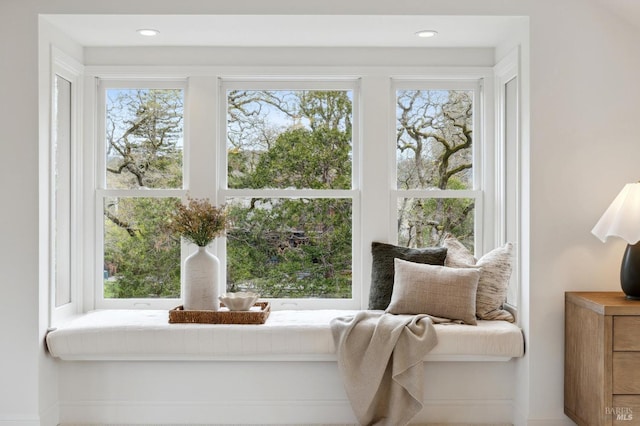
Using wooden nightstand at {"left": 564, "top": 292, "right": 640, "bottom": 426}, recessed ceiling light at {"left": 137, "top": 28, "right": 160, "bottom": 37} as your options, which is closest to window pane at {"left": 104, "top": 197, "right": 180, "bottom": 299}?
recessed ceiling light at {"left": 137, "top": 28, "right": 160, "bottom": 37}

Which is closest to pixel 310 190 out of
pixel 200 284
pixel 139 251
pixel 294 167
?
pixel 294 167

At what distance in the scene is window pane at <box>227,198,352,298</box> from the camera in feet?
13.3

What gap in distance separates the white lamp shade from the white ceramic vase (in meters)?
2.18

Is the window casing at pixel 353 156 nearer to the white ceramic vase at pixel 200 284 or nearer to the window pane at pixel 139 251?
the window pane at pixel 139 251

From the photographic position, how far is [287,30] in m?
3.56

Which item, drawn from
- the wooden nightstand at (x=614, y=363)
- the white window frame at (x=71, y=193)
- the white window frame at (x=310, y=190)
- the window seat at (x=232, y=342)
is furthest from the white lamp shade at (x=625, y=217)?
the white window frame at (x=71, y=193)

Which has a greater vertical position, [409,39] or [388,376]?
[409,39]

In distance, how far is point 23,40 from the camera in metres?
3.28

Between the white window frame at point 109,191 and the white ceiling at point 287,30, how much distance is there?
27 centimetres

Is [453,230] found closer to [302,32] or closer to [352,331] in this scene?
[352,331]

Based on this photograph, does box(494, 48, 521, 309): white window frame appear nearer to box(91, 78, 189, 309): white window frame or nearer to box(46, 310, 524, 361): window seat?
box(46, 310, 524, 361): window seat

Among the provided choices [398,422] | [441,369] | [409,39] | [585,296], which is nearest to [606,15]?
[409,39]

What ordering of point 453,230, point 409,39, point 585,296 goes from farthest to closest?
point 453,230
point 409,39
point 585,296

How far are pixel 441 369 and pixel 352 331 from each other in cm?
62
